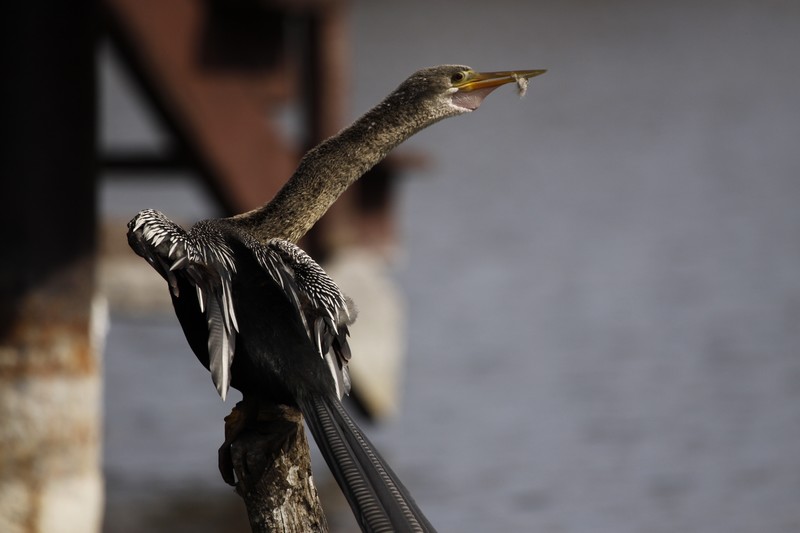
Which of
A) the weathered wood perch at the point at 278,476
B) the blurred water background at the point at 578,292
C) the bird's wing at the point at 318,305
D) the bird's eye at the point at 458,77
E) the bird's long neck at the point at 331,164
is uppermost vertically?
the blurred water background at the point at 578,292

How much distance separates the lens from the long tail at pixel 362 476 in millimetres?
2520

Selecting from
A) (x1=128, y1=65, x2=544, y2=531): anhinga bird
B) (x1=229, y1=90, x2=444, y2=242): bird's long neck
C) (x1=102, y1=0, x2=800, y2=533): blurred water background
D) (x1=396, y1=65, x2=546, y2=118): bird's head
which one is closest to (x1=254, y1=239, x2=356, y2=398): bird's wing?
(x1=128, y1=65, x2=544, y2=531): anhinga bird

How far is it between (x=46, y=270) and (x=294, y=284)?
9.37 feet

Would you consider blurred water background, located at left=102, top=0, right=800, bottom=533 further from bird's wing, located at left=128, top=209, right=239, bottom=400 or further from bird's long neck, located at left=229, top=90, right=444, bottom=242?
bird's wing, located at left=128, top=209, right=239, bottom=400

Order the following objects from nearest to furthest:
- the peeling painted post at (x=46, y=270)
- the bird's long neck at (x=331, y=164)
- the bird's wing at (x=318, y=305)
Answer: the bird's wing at (x=318, y=305) → the bird's long neck at (x=331, y=164) → the peeling painted post at (x=46, y=270)

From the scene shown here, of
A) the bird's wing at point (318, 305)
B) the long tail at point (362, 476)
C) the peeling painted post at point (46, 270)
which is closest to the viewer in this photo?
the long tail at point (362, 476)

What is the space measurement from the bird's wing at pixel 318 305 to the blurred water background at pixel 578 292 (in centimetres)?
524

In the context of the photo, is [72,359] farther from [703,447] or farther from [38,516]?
[703,447]

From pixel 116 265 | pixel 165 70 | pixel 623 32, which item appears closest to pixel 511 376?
pixel 116 265

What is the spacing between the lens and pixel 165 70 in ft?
19.6

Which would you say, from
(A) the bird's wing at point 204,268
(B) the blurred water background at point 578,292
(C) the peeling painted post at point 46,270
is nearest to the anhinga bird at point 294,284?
(A) the bird's wing at point 204,268

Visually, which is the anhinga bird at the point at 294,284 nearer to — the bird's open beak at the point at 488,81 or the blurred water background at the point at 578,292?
the bird's open beak at the point at 488,81

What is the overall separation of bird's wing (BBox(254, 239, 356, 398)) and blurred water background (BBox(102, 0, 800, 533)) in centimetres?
524

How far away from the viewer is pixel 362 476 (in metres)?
2.61
